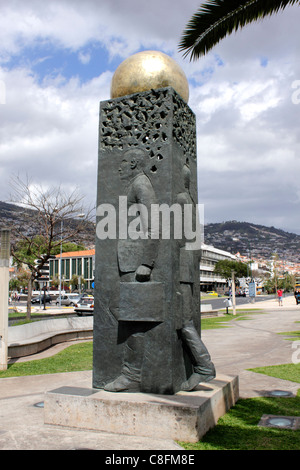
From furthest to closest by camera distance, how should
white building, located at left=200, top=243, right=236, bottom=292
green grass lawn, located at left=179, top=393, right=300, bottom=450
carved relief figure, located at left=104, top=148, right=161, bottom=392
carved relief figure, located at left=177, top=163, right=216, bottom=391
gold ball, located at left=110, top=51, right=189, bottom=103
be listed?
white building, located at left=200, top=243, right=236, bottom=292 < gold ball, located at left=110, top=51, right=189, bottom=103 < carved relief figure, located at left=177, top=163, right=216, bottom=391 < carved relief figure, located at left=104, top=148, right=161, bottom=392 < green grass lawn, located at left=179, top=393, right=300, bottom=450

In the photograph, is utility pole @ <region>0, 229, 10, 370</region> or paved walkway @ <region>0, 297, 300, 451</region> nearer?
paved walkway @ <region>0, 297, 300, 451</region>

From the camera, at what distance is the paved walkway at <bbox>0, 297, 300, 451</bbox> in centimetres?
431

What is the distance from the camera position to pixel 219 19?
7.39m

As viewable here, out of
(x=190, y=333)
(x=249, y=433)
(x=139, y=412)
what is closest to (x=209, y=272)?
(x=190, y=333)

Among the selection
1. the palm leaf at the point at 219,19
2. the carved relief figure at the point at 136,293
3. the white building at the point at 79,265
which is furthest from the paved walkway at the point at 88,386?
the white building at the point at 79,265

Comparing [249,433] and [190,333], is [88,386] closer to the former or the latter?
[190,333]

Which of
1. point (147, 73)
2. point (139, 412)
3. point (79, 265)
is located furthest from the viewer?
point (79, 265)

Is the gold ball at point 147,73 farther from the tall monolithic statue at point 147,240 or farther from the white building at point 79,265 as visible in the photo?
the white building at point 79,265

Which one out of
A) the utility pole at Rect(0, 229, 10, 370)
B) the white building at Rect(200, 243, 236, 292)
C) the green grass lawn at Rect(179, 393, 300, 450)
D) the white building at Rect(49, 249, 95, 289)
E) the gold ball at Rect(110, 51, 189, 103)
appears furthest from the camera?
the white building at Rect(200, 243, 236, 292)

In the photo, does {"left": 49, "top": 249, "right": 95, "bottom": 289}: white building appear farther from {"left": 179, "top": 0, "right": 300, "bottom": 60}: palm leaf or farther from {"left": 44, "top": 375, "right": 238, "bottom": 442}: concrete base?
{"left": 44, "top": 375, "right": 238, "bottom": 442}: concrete base

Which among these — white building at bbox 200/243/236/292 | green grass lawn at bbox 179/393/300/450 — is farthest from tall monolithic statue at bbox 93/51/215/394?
white building at bbox 200/243/236/292

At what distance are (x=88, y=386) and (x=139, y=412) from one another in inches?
45.6

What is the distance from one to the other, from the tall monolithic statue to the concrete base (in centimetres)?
30

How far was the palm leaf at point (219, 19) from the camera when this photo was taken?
23.0 feet
